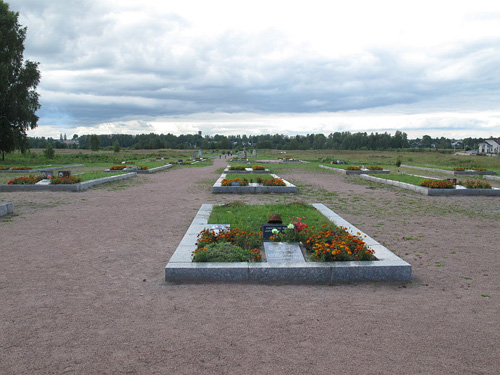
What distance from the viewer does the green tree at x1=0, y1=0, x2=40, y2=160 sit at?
3516 centimetres

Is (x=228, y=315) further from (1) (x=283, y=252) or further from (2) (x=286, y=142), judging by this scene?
(2) (x=286, y=142)

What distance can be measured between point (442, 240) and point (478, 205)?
5.95 meters

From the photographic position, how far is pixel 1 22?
116ft

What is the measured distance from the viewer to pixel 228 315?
4.12 m

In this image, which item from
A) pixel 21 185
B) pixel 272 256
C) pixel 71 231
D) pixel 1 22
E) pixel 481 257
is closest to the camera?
pixel 272 256

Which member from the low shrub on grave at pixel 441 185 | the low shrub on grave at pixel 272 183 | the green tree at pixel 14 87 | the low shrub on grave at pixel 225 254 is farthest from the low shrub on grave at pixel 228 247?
the green tree at pixel 14 87

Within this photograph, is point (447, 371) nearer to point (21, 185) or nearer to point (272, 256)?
point (272, 256)

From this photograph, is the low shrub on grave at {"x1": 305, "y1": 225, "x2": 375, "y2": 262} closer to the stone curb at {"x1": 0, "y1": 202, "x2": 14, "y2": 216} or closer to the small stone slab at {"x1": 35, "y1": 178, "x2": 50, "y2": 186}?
the stone curb at {"x1": 0, "y1": 202, "x2": 14, "y2": 216}

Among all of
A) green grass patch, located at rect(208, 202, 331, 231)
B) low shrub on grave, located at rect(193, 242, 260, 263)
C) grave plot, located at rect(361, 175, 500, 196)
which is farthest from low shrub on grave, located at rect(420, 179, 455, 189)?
low shrub on grave, located at rect(193, 242, 260, 263)

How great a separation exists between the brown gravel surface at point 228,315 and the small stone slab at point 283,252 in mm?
666

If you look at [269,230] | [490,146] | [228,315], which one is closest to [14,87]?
[269,230]

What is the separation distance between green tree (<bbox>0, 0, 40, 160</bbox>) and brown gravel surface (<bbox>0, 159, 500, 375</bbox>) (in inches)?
1308

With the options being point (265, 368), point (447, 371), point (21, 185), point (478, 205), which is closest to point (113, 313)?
point (265, 368)

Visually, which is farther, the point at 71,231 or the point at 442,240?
the point at 71,231
